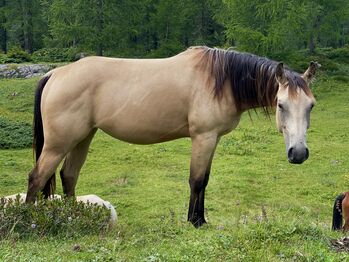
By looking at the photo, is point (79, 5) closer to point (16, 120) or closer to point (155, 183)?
point (16, 120)

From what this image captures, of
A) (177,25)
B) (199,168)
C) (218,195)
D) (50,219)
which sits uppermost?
(199,168)

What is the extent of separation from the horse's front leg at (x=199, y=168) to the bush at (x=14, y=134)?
27.0 feet

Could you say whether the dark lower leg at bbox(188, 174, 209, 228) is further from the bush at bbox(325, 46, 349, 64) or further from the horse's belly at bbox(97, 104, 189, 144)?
the bush at bbox(325, 46, 349, 64)

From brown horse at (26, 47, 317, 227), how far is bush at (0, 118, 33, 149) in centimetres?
745

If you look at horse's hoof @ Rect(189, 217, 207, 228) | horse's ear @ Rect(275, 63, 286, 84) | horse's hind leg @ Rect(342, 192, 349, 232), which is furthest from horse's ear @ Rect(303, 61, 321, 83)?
horse's hoof @ Rect(189, 217, 207, 228)

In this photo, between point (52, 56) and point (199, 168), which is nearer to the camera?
point (199, 168)

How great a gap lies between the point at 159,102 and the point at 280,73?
138cm

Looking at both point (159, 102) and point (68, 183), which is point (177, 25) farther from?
point (159, 102)

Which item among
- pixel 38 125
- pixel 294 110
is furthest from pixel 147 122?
pixel 294 110

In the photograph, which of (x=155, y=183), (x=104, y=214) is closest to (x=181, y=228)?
(x=104, y=214)

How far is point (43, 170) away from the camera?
203 inches

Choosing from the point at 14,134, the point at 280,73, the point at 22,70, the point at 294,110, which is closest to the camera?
the point at 294,110

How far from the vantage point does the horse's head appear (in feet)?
14.4

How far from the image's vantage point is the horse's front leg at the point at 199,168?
5.11 m
